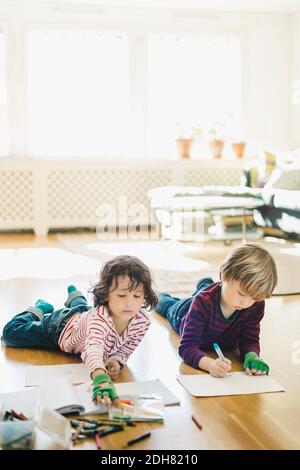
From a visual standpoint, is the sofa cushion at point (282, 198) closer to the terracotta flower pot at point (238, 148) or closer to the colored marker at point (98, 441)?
the terracotta flower pot at point (238, 148)

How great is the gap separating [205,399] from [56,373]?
0.52 metres

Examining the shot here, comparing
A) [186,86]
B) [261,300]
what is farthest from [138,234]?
[261,300]

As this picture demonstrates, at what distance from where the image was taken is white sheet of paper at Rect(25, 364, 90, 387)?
2152 mm

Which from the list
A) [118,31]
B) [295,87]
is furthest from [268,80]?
[118,31]

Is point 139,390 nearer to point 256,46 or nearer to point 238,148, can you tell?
point 238,148

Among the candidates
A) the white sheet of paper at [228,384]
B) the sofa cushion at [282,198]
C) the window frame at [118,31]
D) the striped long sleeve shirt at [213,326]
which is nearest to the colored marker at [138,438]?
the white sheet of paper at [228,384]

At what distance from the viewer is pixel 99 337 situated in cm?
217

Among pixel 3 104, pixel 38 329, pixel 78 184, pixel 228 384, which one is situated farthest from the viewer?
pixel 78 184

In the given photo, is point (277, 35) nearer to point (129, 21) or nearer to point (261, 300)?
point (129, 21)

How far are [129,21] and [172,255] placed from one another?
285 centimetres

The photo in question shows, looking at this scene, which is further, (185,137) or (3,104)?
(185,137)

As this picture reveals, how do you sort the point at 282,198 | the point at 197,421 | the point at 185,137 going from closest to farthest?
the point at 197,421 → the point at 282,198 → the point at 185,137
